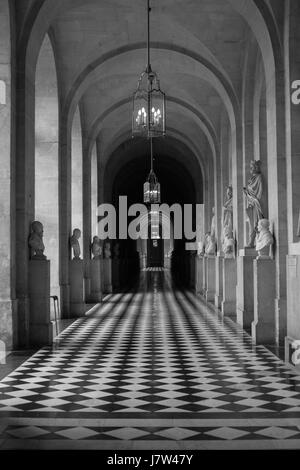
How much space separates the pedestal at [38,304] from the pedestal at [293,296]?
4.70 m

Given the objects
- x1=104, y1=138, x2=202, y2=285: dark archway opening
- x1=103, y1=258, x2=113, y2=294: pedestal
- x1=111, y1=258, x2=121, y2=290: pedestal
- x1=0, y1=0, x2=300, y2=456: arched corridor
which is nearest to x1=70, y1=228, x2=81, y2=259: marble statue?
x1=0, y1=0, x2=300, y2=456: arched corridor

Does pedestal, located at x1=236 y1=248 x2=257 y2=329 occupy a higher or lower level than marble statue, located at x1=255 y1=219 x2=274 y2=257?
lower

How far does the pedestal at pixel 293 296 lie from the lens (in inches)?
365

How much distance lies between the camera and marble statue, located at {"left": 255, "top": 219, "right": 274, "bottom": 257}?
11.8 m

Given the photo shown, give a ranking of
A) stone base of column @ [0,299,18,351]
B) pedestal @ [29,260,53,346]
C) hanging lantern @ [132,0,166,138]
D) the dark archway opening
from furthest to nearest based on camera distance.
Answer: the dark archway opening, pedestal @ [29,260,53,346], hanging lantern @ [132,0,166,138], stone base of column @ [0,299,18,351]

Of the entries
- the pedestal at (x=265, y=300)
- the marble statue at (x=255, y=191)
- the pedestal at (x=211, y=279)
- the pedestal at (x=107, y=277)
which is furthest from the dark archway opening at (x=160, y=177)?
the pedestal at (x=265, y=300)

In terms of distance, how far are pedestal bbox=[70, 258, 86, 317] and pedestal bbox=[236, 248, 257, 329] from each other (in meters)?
5.17

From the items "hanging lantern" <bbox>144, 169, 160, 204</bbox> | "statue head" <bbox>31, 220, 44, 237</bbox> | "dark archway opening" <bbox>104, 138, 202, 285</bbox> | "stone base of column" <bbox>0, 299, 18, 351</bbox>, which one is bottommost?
"stone base of column" <bbox>0, 299, 18, 351</bbox>

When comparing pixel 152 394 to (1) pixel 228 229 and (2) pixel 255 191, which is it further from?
(1) pixel 228 229

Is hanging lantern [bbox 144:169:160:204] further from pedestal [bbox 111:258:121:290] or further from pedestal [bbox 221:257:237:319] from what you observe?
pedestal [bbox 111:258:121:290]

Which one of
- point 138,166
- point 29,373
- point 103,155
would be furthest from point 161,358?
point 138,166

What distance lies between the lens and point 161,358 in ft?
34.0

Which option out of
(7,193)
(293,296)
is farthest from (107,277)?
(293,296)

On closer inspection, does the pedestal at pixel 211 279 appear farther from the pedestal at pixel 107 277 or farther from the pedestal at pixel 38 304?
the pedestal at pixel 38 304
